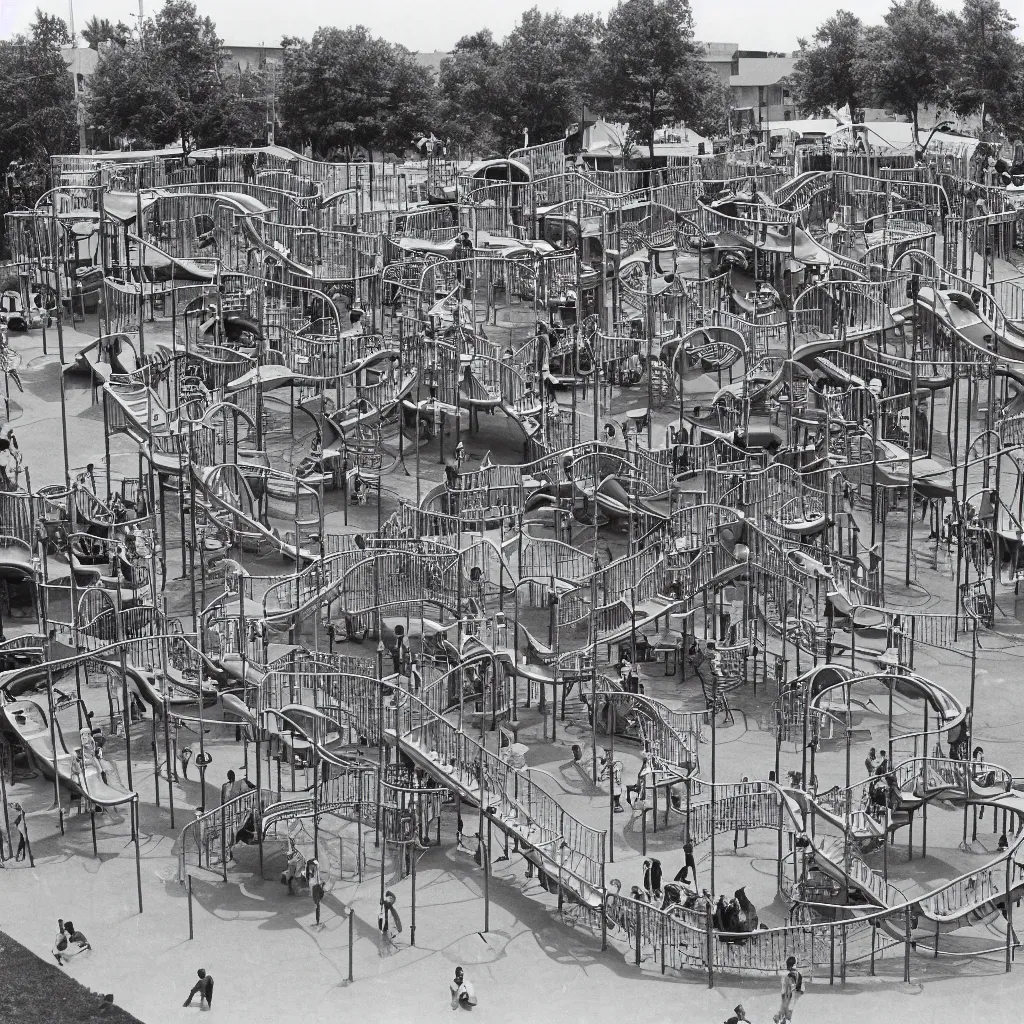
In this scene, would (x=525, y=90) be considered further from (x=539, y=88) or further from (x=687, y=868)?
(x=687, y=868)

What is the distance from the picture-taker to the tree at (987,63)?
137125 millimetres

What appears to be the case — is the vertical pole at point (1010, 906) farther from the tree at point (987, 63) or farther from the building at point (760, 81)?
the building at point (760, 81)

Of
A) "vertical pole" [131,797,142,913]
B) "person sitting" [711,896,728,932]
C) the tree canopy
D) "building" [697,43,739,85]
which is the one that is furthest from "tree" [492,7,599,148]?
"person sitting" [711,896,728,932]

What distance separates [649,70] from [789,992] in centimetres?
8881

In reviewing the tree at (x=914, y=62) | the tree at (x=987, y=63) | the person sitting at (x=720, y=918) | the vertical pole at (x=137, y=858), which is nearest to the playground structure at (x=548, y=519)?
the person sitting at (x=720, y=918)

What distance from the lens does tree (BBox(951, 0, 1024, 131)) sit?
137 m

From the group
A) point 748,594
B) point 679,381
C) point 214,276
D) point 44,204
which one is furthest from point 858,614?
point 44,204

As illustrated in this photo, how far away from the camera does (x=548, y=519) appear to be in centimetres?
8350

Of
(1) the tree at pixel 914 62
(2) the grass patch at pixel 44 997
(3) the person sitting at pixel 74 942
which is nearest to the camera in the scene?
(2) the grass patch at pixel 44 997

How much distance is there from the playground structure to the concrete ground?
706mm

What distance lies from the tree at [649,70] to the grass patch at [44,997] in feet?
284

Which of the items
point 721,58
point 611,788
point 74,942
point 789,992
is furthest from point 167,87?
point 789,992

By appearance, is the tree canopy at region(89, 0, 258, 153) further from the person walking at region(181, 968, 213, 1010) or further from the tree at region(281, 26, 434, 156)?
the person walking at region(181, 968, 213, 1010)

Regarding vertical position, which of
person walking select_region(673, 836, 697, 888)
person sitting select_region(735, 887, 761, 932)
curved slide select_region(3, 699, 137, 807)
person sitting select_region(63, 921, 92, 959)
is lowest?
person sitting select_region(63, 921, 92, 959)
